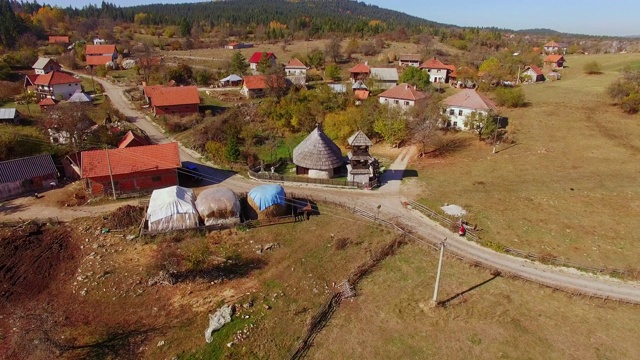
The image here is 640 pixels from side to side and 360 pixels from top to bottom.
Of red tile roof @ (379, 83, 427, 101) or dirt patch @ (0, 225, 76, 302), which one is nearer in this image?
dirt patch @ (0, 225, 76, 302)

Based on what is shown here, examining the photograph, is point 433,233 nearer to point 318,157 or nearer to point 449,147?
point 318,157

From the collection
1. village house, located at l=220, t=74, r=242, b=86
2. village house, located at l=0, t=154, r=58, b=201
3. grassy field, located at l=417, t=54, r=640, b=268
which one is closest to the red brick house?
village house, located at l=0, t=154, r=58, b=201

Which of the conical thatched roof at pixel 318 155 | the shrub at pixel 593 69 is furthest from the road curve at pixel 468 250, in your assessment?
the shrub at pixel 593 69

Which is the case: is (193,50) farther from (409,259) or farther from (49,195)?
(409,259)

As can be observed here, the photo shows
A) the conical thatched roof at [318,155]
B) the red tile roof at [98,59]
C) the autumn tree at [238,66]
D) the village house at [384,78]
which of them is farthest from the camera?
the red tile roof at [98,59]

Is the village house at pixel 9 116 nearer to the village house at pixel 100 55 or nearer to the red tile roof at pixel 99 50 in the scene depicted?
the village house at pixel 100 55

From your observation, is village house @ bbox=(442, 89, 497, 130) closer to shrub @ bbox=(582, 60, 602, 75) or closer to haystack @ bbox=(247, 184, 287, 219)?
haystack @ bbox=(247, 184, 287, 219)
